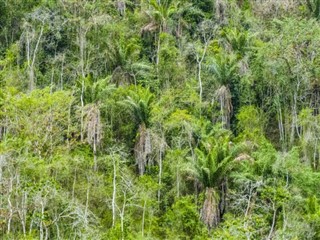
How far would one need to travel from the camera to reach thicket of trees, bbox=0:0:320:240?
19656 millimetres

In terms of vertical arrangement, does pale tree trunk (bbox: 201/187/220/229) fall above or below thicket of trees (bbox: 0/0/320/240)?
below

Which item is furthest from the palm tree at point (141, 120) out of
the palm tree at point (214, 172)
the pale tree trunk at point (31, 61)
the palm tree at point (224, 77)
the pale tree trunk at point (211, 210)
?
the pale tree trunk at point (31, 61)

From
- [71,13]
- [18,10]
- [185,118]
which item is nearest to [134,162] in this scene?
[185,118]

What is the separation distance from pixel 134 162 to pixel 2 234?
723 centimetres

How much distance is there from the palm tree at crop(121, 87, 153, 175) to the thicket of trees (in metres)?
0.06

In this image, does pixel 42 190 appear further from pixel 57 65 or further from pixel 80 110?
pixel 57 65

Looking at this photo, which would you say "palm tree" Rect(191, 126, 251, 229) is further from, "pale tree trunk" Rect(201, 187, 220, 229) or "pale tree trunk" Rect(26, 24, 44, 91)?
"pale tree trunk" Rect(26, 24, 44, 91)

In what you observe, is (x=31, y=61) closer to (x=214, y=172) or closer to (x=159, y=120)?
(x=159, y=120)

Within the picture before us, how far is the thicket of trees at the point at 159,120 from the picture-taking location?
64.5 feet

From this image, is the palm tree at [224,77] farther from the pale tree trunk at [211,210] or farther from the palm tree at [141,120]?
the pale tree trunk at [211,210]

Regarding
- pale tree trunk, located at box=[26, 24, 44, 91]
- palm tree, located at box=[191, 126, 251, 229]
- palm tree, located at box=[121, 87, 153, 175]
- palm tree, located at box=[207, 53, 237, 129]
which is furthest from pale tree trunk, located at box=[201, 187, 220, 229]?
pale tree trunk, located at box=[26, 24, 44, 91]

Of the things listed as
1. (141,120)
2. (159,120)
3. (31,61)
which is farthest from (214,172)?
(31,61)

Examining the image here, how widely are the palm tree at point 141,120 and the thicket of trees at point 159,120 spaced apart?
0.06 metres

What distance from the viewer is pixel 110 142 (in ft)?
81.3
